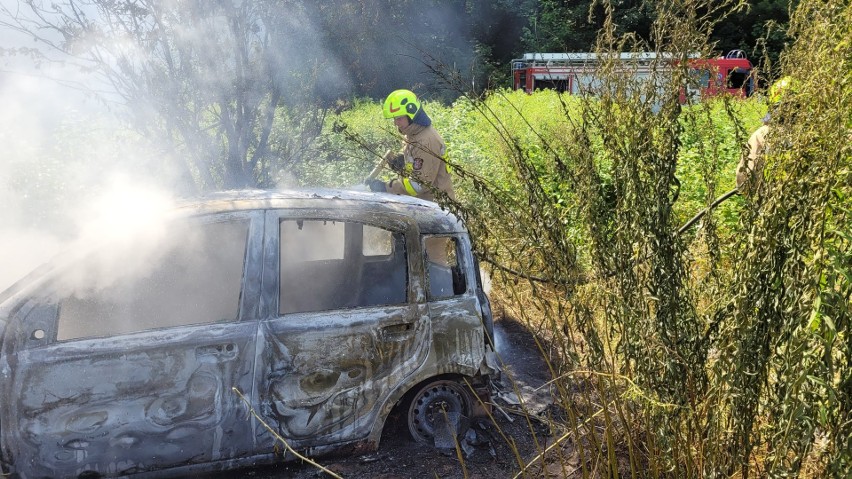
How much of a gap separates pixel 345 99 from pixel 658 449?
5478mm

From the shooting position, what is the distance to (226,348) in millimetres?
3797

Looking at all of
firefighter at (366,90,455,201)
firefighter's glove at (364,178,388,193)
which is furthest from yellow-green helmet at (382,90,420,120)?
firefighter's glove at (364,178,388,193)

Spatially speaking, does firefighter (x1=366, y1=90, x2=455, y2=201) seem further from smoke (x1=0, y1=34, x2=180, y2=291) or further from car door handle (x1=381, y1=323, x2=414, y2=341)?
car door handle (x1=381, y1=323, x2=414, y2=341)

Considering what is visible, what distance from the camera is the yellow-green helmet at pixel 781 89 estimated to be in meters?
2.28

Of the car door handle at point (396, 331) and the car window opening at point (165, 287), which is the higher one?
the car window opening at point (165, 287)

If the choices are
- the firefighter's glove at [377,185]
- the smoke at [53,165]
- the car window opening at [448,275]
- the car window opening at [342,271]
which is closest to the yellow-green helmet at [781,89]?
the car window opening at [448,275]

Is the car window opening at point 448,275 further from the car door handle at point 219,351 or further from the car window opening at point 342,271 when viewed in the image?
the car door handle at point 219,351

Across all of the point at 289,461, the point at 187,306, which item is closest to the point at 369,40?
the point at 187,306

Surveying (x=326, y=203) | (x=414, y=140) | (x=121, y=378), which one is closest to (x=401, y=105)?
(x=414, y=140)

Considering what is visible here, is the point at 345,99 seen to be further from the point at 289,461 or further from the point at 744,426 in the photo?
the point at 744,426

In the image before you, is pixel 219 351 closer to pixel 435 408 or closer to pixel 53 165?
pixel 435 408

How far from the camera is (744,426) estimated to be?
93.2 inches

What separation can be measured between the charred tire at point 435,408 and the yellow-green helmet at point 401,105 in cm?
331

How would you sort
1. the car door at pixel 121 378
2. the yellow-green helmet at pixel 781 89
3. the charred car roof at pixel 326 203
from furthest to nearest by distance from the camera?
the charred car roof at pixel 326 203
the car door at pixel 121 378
the yellow-green helmet at pixel 781 89
